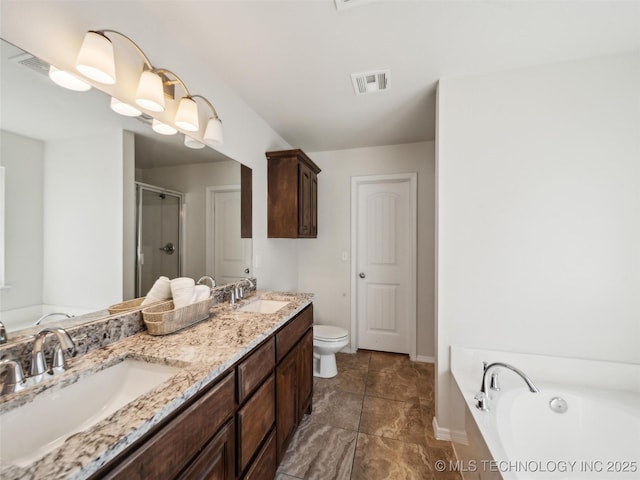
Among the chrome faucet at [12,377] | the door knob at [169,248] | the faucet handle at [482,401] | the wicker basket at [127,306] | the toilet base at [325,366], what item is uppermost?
the door knob at [169,248]

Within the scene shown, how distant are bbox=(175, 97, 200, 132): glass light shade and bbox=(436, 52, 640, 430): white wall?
5.02 ft

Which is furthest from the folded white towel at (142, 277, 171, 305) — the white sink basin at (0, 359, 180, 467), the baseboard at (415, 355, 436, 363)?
the baseboard at (415, 355, 436, 363)

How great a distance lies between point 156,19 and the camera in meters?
1.28

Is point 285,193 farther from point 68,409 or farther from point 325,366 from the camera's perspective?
point 68,409

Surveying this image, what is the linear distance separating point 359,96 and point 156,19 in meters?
1.30

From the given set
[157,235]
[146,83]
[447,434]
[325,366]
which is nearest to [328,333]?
[325,366]

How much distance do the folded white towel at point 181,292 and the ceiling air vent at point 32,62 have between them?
3.04 ft

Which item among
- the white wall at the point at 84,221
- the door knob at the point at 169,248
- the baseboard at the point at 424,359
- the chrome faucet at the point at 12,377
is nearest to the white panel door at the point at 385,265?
the baseboard at the point at 424,359

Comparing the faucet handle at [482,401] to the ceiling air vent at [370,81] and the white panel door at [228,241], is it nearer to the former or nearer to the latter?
the white panel door at [228,241]

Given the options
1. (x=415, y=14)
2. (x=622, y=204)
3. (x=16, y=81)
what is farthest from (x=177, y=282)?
(x=622, y=204)

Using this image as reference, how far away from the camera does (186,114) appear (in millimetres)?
1371

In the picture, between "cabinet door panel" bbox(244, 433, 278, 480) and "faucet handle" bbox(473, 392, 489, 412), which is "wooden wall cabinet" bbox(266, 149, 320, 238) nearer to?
"cabinet door panel" bbox(244, 433, 278, 480)

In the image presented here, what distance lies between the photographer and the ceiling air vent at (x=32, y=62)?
835 millimetres

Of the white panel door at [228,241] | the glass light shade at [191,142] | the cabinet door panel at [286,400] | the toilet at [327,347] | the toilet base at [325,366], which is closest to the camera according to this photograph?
the cabinet door panel at [286,400]
